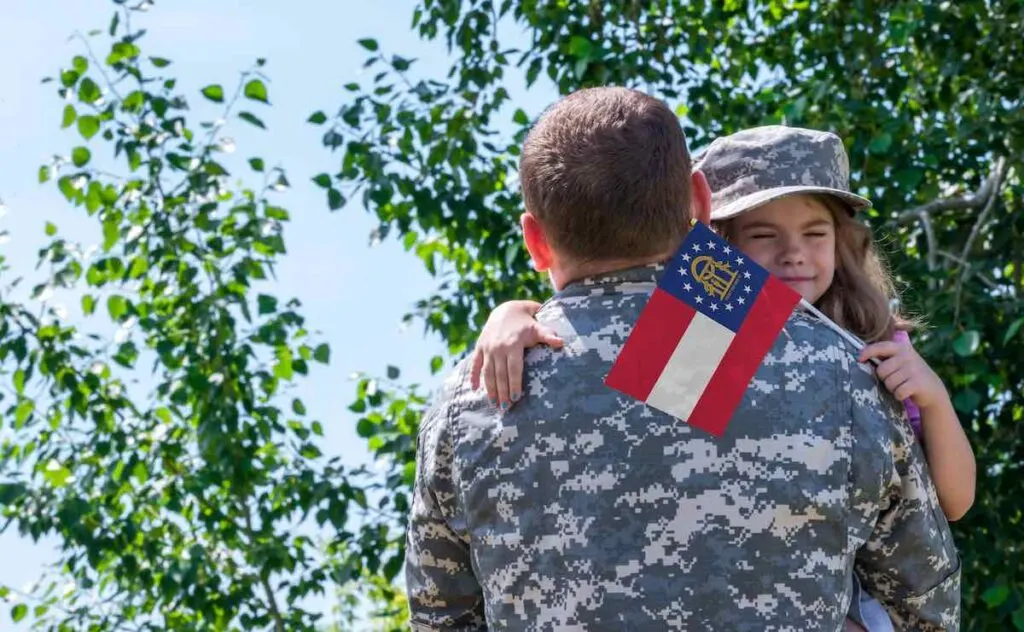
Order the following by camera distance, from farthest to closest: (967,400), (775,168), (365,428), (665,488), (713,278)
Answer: (365,428) → (967,400) → (775,168) → (713,278) → (665,488)

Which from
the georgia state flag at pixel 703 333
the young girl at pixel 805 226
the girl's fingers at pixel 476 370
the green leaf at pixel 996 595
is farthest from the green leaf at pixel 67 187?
the georgia state flag at pixel 703 333

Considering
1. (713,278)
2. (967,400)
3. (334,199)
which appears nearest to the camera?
(713,278)

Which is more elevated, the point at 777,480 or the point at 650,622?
the point at 777,480

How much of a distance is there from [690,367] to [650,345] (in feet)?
0.17

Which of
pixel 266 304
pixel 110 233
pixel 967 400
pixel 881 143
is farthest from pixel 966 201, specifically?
pixel 110 233

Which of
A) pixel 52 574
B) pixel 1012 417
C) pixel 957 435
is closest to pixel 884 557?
pixel 957 435

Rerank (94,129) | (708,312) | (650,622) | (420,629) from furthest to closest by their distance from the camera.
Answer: (94,129) < (420,629) < (708,312) < (650,622)

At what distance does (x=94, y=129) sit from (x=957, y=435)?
13.0ft

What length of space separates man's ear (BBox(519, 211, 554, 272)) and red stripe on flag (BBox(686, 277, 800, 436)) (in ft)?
0.75

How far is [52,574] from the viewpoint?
232 inches

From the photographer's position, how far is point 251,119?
531 centimetres

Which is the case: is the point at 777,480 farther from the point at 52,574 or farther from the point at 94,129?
the point at 52,574

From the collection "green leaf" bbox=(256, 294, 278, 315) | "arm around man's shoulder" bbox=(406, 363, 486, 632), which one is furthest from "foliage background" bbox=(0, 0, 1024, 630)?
"arm around man's shoulder" bbox=(406, 363, 486, 632)

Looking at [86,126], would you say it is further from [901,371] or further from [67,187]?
[901,371]
